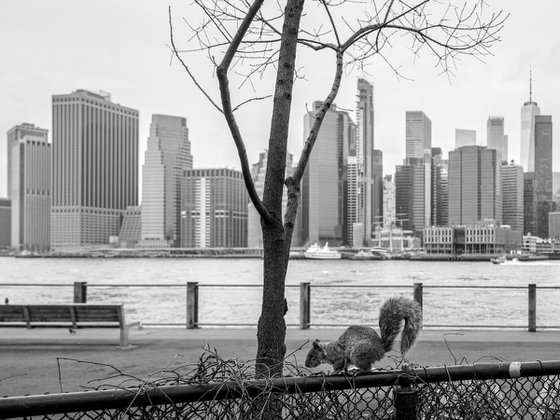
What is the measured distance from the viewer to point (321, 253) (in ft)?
535

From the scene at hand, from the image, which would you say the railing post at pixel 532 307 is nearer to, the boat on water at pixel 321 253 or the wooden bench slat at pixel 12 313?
the wooden bench slat at pixel 12 313

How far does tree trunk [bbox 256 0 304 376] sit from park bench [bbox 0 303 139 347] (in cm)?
813

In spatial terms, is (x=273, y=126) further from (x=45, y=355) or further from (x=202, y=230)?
(x=202, y=230)

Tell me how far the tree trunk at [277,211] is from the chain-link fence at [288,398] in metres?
0.97

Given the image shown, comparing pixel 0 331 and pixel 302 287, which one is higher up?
pixel 302 287

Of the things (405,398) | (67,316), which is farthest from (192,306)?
(405,398)

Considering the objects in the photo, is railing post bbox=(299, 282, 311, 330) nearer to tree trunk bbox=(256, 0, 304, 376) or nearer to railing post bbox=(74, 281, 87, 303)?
railing post bbox=(74, 281, 87, 303)

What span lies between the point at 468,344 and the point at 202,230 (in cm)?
18402

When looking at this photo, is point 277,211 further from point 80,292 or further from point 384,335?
point 80,292

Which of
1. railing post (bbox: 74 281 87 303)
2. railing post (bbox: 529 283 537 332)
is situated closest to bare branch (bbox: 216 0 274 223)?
railing post (bbox: 529 283 537 332)

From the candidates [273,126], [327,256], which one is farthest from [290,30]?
[327,256]

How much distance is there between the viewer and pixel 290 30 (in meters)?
3.63

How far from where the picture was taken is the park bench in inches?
451

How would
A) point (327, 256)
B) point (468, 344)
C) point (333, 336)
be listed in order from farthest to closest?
point (327, 256), point (333, 336), point (468, 344)
